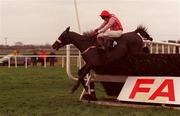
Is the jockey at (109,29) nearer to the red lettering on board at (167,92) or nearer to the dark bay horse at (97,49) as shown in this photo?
the dark bay horse at (97,49)

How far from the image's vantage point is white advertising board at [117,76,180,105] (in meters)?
8.77

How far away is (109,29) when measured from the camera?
982cm

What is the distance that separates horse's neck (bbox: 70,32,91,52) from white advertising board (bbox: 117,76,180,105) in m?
1.12

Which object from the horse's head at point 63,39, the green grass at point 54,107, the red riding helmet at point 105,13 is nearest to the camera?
the green grass at point 54,107

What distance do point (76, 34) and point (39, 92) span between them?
8.43 feet

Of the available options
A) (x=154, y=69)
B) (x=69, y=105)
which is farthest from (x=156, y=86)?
(x=69, y=105)

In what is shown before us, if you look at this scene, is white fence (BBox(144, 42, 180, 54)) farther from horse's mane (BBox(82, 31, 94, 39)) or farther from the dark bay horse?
horse's mane (BBox(82, 31, 94, 39))

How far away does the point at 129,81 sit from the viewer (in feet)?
31.6

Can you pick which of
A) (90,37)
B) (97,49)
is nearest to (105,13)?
(90,37)

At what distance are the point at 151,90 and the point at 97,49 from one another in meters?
1.40

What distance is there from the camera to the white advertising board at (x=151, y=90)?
8.77m

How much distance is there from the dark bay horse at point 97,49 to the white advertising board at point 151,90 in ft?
1.77

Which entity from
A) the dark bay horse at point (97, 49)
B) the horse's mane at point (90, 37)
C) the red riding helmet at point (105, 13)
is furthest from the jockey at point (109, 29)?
the horse's mane at point (90, 37)

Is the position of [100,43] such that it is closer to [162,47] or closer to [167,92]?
[162,47]
